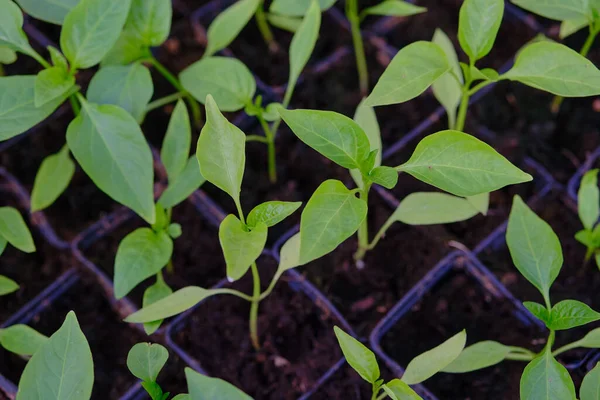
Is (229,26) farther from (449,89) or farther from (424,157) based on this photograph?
(424,157)

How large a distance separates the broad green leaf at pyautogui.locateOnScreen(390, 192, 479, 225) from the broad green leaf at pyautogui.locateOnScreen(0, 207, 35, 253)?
0.65m

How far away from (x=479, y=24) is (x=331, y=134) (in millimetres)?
333

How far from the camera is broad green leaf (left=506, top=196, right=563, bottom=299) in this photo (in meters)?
1.08

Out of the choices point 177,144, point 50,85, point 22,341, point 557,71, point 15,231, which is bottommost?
point 22,341

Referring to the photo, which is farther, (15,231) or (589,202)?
(589,202)

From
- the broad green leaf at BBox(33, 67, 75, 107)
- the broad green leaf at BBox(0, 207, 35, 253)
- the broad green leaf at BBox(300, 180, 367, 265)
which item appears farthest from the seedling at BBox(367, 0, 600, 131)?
the broad green leaf at BBox(0, 207, 35, 253)

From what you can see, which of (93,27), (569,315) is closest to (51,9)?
(93,27)

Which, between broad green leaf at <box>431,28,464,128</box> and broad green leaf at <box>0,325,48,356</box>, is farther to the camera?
broad green leaf at <box>431,28,464,128</box>

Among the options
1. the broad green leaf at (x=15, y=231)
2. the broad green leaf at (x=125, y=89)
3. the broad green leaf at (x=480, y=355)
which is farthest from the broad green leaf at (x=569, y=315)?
the broad green leaf at (x=15, y=231)

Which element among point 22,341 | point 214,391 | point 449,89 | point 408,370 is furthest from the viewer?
point 449,89

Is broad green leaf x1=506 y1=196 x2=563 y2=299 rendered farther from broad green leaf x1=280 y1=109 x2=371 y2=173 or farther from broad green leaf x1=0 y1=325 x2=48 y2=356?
broad green leaf x1=0 y1=325 x2=48 y2=356

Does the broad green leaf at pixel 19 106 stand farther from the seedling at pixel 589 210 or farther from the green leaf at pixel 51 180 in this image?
the seedling at pixel 589 210

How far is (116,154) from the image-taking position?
1076mm

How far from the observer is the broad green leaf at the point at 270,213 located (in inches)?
37.6
